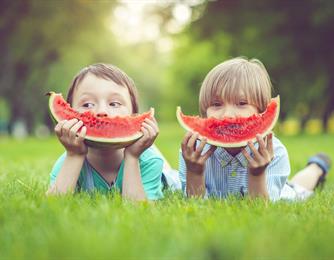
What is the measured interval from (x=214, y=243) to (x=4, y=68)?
24.1 metres

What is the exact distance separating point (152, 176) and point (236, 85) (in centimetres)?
95

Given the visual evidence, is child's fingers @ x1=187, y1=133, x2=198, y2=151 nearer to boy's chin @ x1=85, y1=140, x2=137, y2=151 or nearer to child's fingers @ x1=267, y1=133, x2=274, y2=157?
boy's chin @ x1=85, y1=140, x2=137, y2=151

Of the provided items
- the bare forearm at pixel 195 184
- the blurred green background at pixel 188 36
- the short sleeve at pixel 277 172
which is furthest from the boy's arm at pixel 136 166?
the blurred green background at pixel 188 36

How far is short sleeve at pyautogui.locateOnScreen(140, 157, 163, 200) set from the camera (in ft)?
12.5

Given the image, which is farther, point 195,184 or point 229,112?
point 229,112

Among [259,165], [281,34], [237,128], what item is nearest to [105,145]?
[237,128]

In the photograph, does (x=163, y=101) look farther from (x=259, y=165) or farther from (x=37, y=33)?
(x=259, y=165)

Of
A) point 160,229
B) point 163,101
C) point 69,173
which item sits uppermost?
point 163,101

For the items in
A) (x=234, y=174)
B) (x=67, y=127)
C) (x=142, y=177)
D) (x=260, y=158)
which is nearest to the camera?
(x=67, y=127)

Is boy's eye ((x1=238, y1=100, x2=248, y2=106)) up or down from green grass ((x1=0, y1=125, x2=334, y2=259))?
up

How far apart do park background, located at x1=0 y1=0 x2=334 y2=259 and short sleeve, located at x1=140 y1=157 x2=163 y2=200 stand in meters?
0.16

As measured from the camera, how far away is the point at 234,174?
4.12 meters

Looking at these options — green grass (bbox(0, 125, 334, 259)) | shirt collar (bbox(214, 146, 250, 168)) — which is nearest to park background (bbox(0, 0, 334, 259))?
green grass (bbox(0, 125, 334, 259))

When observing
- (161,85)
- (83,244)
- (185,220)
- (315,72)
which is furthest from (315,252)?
(161,85)
